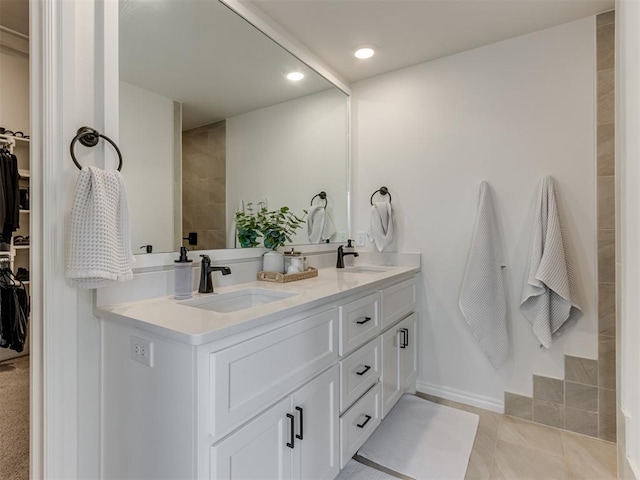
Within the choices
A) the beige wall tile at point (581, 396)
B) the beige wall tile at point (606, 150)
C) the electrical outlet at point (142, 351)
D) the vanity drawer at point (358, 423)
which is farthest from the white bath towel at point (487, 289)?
the electrical outlet at point (142, 351)

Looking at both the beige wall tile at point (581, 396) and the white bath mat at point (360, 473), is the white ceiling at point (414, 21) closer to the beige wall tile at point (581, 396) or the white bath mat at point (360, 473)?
the beige wall tile at point (581, 396)

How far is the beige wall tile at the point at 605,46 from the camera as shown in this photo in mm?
1836

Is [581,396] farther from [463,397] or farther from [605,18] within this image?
[605,18]

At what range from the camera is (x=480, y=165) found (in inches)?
87.0

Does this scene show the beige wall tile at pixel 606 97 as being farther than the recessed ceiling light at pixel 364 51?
No

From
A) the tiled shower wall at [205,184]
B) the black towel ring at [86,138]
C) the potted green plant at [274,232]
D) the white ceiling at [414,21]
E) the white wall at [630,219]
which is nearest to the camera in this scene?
the white wall at [630,219]

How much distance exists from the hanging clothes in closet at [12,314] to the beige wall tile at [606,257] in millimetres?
3785

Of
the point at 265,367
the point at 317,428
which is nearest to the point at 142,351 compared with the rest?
the point at 265,367

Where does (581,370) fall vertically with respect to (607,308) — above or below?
below

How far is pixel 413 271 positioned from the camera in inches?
91.2

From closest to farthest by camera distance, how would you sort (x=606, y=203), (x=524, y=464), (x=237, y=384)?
(x=237, y=384) → (x=524, y=464) → (x=606, y=203)

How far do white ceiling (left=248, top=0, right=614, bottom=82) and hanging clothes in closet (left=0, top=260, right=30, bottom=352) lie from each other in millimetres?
2591

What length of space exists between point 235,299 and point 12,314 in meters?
2.08

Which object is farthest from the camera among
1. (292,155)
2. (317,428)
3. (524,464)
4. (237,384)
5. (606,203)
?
(292,155)
